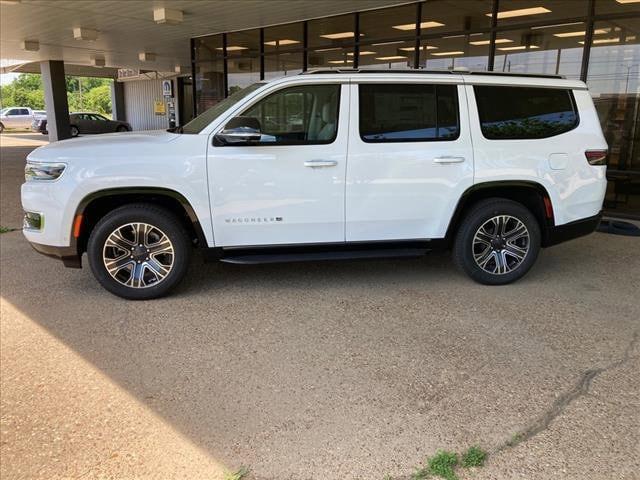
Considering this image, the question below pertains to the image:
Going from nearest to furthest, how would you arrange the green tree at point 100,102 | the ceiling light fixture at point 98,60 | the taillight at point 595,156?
1. the taillight at point 595,156
2. the ceiling light fixture at point 98,60
3. the green tree at point 100,102

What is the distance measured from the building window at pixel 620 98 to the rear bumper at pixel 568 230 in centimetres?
379

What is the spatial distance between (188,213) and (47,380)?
174 centimetres

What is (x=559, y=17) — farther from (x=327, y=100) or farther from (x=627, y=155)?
(x=327, y=100)

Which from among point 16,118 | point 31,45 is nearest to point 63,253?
point 31,45

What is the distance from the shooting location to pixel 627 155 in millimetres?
8422

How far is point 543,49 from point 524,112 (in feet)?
15.3

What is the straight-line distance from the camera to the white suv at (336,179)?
15.1ft

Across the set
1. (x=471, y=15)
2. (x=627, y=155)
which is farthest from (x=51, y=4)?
(x=627, y=155)

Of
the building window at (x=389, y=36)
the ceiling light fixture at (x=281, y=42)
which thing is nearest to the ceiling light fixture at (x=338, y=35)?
the building window at (x=389, y=36)

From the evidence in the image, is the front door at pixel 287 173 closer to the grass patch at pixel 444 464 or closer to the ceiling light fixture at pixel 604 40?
the grass patch at pixel 444 464

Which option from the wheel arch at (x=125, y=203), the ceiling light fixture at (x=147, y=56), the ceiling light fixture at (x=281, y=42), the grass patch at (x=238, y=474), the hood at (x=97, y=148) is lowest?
the grass patch at (x=238, y=474)

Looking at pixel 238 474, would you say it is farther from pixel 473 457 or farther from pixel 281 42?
pixel 281 42

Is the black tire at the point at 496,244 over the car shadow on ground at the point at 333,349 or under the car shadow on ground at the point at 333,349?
over

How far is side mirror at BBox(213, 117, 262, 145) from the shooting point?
14.8ft
